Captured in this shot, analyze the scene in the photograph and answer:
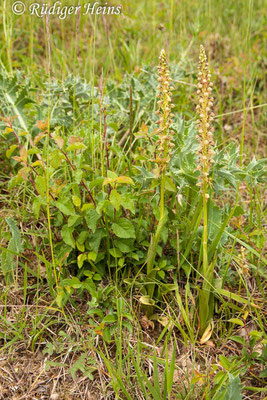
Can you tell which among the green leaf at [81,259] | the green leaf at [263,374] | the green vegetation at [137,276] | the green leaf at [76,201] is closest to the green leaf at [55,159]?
the green vegetation at [137,276]

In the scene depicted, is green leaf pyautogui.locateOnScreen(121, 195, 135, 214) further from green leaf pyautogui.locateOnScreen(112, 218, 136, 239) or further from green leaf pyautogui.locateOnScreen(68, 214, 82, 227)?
green leaf pyautogui.locateOnScreen(68, 214, 82, 227)

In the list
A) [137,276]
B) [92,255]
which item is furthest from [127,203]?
[137,276]

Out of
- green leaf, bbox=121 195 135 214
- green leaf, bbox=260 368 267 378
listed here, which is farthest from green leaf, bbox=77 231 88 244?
green leaf, bbox=260 368 267 378

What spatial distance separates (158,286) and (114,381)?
18.7 inches

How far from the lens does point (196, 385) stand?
167 centimetres

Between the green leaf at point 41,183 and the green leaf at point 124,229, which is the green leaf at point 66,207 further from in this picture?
the green leaf at point 124,229

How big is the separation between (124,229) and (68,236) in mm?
252

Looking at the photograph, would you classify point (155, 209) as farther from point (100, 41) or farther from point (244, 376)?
point (100, 41)

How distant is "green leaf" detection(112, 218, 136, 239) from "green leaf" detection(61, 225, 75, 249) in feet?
0.63

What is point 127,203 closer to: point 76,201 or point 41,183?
point 76,201

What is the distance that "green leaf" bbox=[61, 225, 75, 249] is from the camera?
186 cm

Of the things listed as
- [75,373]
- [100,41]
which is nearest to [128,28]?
[100,41]

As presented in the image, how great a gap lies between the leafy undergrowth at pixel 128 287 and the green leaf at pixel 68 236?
37 millimetres

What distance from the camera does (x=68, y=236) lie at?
6.20 ft
